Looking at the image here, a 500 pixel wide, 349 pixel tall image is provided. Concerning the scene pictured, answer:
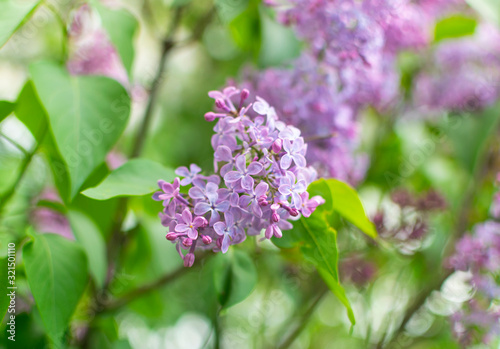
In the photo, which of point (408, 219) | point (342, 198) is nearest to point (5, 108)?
point (342, 198)

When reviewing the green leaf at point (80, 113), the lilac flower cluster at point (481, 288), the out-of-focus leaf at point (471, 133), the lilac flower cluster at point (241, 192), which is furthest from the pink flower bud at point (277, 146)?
the out-of-focus leaf at point (471, 133)

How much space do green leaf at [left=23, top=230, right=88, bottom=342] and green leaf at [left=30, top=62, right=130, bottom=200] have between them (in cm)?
9

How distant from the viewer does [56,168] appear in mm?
706

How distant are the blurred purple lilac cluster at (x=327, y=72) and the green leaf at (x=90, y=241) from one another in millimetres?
308

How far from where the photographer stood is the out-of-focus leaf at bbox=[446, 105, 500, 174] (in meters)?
0.96

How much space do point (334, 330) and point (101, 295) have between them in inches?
30.5

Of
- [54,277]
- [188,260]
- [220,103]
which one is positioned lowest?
[54,277]

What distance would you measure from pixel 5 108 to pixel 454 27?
0.85 m

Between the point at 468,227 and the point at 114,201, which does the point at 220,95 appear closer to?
the point at 114,201

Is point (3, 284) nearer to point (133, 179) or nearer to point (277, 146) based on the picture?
point (133, 179)

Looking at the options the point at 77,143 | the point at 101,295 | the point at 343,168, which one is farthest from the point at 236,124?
the point at 101,295

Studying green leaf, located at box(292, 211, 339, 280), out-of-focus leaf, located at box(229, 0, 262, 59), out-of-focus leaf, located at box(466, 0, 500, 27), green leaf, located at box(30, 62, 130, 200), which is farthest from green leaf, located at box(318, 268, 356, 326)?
out-of-focus leaf, located at box(466, 0, 500, 27)

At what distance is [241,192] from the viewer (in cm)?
48

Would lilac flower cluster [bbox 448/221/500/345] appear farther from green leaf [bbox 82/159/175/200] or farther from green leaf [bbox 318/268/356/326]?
green leaf [bbox 82/159/175/200]
